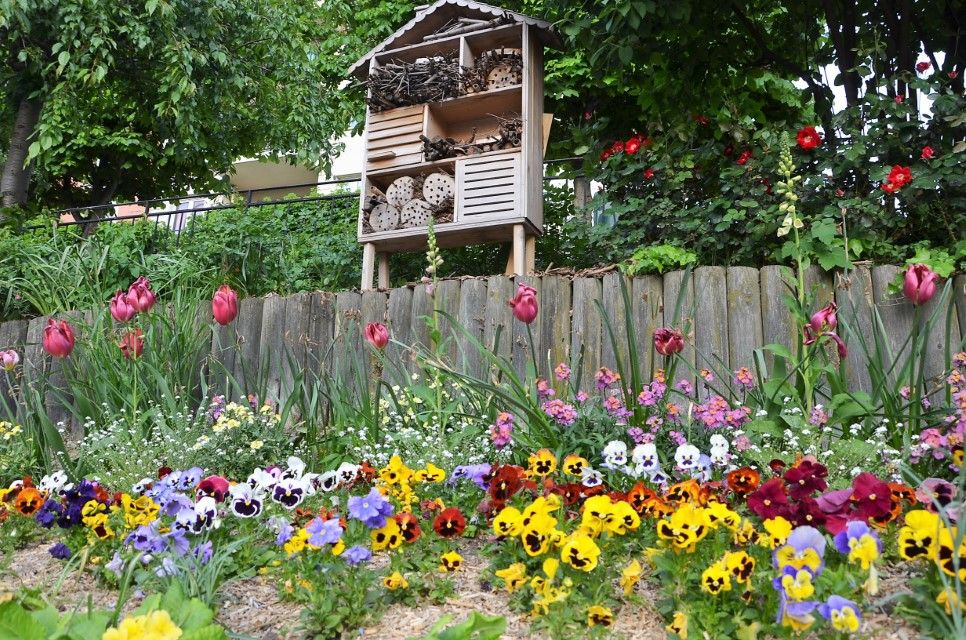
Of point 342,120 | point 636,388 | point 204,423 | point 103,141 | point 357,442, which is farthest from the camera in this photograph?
point 103,141

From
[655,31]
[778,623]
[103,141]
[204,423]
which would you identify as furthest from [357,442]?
[103,141]

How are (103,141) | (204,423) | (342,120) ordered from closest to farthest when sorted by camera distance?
(204,423) < (342,120) < (103,141)

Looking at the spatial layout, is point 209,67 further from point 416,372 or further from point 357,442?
point 357,442

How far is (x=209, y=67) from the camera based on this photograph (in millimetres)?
7043

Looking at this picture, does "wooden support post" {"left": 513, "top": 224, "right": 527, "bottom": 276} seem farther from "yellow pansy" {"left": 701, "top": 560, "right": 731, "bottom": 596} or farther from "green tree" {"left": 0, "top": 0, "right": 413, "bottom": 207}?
"yellow pansy" {"left": 701, "top": 560, "right": 731, "bottom": 596}

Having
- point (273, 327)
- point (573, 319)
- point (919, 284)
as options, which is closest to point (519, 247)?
point (573, 319)

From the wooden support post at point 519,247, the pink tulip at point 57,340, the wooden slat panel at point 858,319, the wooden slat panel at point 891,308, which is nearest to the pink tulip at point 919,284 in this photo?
the wooden slat panel at point 858,319

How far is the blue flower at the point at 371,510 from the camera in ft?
5.53

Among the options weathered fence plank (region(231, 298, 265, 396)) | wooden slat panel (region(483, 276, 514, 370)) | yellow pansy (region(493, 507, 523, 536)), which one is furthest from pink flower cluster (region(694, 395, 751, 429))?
weathered fence plank (region(231, 298, 265, 396))

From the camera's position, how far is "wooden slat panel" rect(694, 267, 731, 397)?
3549 mm

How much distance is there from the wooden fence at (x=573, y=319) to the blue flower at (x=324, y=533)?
142 cm

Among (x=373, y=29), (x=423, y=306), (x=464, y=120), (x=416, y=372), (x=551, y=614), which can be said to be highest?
(x=373, y=29)

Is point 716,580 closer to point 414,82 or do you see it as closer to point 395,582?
point 395,582

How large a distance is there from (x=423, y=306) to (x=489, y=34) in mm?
2556
